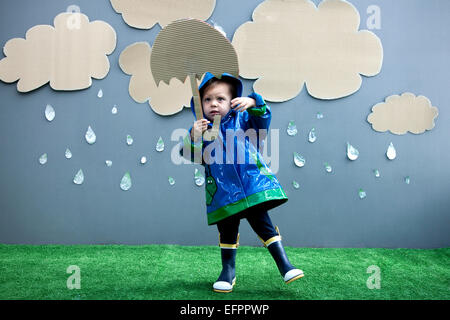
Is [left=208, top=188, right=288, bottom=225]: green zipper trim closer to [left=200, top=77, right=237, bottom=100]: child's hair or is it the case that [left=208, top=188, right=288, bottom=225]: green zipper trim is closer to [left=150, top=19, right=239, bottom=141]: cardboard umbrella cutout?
[left=150, top=19, right=239, bottom=141]: cardboard umbrella cutout

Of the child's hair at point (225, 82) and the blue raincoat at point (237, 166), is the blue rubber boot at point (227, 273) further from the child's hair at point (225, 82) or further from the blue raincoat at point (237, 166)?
the child's hair at point (225, 82)

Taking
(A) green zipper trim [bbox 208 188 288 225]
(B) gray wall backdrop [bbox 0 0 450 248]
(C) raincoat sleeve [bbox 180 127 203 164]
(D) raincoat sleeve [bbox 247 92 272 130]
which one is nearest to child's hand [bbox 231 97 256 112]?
(D) raincoat sleeve [bbox 247 92 272 130]

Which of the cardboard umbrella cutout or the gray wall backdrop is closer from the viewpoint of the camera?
the cardboard umbrella cutout

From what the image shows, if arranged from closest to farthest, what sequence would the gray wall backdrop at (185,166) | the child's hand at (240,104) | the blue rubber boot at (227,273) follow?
the child's hand at (240,104) → the blue rubber boot at (227,273) → the gray wall backdrop at (185,166)

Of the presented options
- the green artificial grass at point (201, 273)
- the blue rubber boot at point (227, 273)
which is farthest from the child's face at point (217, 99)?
the green artificial grass at point (201, 273)

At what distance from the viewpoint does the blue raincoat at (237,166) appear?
126 centimetres

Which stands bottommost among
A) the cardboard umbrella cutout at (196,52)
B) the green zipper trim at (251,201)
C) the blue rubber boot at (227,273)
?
the blue rubber boot at (227,273)

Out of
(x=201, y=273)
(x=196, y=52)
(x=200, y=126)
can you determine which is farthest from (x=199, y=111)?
(x=201, y=273)

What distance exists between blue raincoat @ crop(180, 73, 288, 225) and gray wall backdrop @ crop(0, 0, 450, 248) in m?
0.77

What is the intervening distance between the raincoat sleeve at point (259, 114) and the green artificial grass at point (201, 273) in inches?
22.5

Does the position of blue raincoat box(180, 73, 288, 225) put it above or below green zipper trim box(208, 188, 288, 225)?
above

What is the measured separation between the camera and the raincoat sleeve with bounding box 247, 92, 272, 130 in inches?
49.9

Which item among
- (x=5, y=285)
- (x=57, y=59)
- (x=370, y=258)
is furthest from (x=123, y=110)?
(x=370, y=258)

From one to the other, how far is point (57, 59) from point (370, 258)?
6.32 ft
